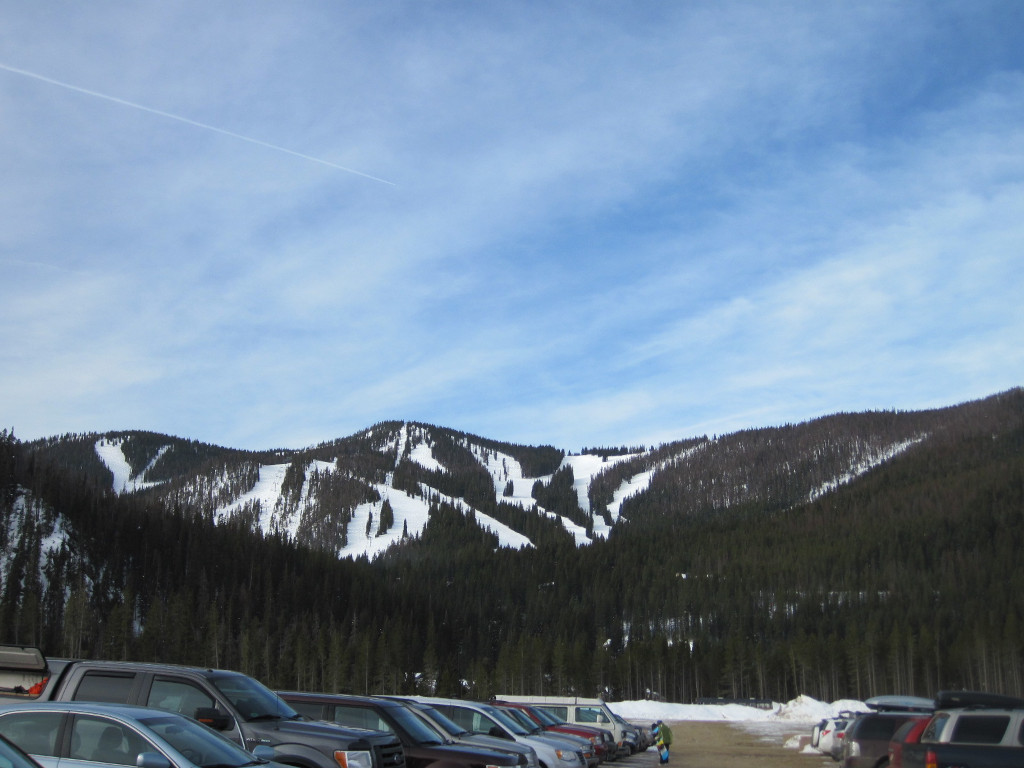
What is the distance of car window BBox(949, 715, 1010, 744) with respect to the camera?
16.4m

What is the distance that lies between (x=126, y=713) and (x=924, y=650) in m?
129

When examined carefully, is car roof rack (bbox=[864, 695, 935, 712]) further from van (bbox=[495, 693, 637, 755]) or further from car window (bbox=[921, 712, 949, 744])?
car window (bbox=[921, 712, 949, 744])

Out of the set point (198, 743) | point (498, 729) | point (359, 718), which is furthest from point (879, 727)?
point (198, 743)

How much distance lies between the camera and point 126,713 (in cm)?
1138

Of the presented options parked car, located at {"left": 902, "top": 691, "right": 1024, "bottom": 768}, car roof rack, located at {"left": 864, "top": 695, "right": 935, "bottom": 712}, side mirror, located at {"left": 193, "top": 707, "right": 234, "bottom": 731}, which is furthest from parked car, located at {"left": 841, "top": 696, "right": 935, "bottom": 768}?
side mirror, located at {"left": 193, "top": 707, "right": 234, "bottom": 731}

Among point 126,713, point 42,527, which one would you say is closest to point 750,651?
point 42,527

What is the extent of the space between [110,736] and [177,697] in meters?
3.43

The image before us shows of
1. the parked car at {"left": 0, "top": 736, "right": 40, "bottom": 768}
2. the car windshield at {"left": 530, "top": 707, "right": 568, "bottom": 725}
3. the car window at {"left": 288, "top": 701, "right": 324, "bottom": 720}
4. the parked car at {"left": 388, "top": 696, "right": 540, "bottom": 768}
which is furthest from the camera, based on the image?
the car windshield at {"left": 530, "top": 707, "right": 568, "bottom": 725}

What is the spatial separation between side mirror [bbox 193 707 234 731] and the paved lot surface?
23974mm

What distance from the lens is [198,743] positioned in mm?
11484

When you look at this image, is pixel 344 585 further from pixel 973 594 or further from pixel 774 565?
pixel 973 594

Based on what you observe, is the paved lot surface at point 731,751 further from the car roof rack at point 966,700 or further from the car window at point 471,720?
the car roof rack at point 966,700

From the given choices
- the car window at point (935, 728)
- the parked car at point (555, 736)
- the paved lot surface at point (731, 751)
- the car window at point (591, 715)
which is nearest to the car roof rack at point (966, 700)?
the car window at point (935, 728)

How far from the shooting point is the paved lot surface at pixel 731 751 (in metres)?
36.3
